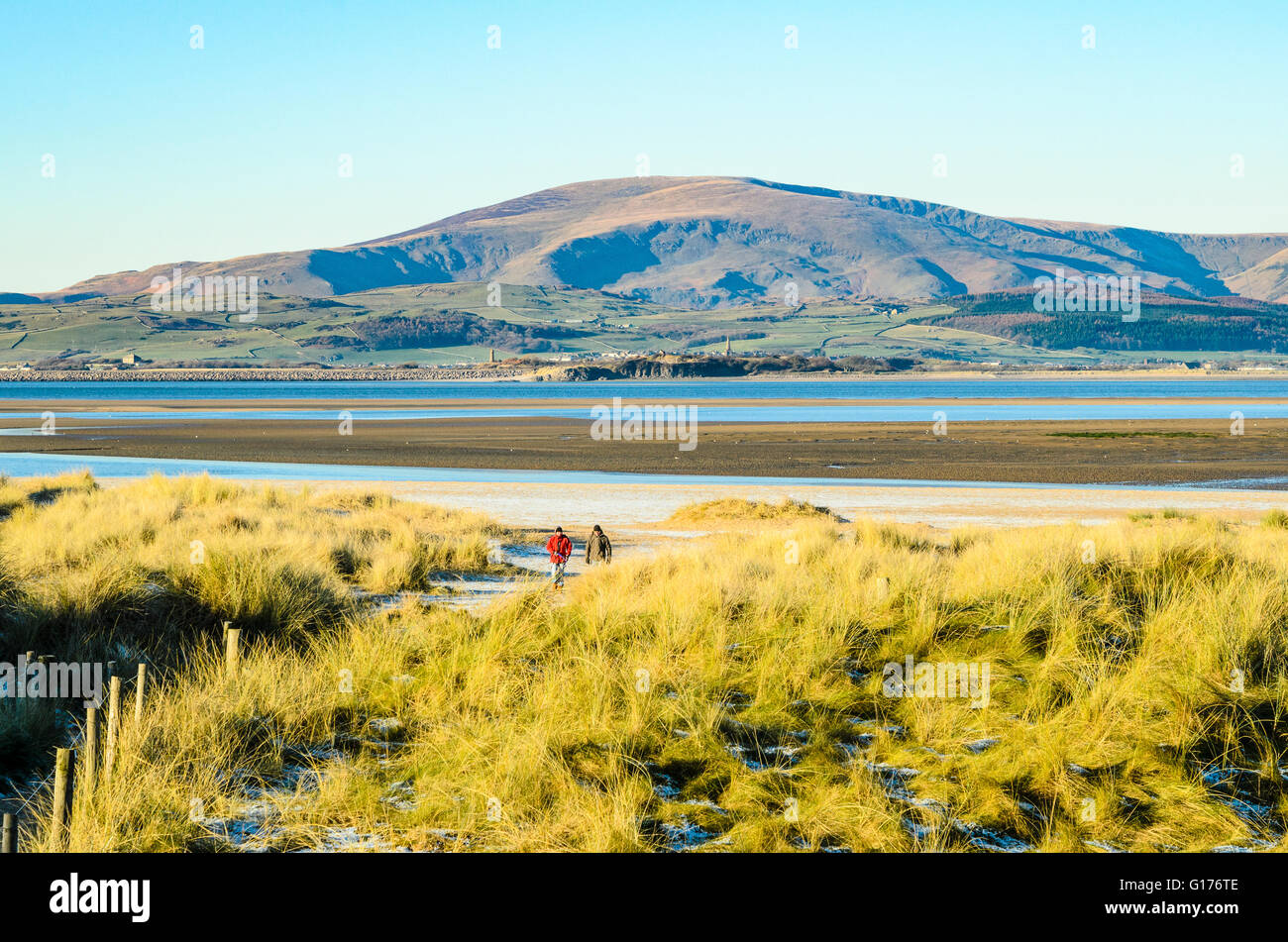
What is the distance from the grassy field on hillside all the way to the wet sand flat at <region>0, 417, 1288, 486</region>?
25250mm

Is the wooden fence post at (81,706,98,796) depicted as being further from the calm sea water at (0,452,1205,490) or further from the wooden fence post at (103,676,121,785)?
the calm sea water at (0,452,1205,490)

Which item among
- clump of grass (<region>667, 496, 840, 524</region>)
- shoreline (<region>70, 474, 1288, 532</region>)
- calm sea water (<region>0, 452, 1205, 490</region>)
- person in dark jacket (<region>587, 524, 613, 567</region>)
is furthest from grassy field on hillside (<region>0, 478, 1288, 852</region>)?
calm sea water (<region>0, 452, 1205, 490</region>)

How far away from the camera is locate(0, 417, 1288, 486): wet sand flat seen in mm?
40688

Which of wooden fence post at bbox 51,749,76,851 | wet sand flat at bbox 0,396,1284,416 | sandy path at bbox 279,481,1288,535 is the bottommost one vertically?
sandy path at bbox 279,481,1288,535

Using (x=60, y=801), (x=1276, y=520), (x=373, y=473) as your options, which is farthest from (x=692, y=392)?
(x=60, y=801)

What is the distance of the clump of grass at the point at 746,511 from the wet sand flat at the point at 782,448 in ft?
41.5

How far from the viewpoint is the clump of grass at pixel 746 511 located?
82.4ft

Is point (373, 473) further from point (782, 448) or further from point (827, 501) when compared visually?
point (782, 448)

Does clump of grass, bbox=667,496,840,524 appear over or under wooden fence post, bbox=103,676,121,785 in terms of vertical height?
under

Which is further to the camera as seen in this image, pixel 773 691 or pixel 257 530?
pixel 257 530
